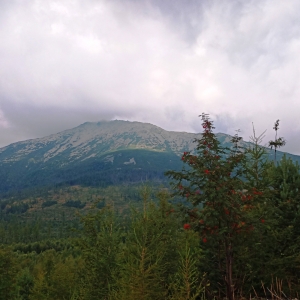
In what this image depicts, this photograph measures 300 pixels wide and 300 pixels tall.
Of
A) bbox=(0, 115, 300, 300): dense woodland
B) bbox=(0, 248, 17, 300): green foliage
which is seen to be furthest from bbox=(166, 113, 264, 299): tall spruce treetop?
bbox=(0, 248, 17, 300): green foliage

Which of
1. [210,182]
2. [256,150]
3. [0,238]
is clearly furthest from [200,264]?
[0,238]

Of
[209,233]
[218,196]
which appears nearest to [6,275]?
[209,233]

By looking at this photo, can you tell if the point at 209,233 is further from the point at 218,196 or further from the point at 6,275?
the point at 6,275

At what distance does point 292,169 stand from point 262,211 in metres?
4.54

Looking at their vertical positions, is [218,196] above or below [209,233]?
above

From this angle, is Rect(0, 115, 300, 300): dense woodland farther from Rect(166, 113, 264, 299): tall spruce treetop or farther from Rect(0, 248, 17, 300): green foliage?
Rect(0, 248, 17, 300): green foliage

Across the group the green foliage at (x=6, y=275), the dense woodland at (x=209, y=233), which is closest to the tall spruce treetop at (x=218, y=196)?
the dense woodland at (x=209, y=233)

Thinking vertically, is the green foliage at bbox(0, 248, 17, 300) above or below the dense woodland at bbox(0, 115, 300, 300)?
below

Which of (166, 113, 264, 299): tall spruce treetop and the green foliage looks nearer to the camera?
(166, 113, 264, 299): tall spruce treetop

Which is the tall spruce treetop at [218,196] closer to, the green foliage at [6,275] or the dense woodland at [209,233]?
the dense woodland at [209,233]

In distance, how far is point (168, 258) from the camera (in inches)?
513

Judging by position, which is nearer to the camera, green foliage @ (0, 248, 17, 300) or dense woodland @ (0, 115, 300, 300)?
dense woodland @ (0, 115, 300, 300)

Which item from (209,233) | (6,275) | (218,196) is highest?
(218,196)

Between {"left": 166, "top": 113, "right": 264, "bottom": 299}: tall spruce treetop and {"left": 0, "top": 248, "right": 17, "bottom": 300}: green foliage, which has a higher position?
{"left": 166, "top": 113, "right": 264, "bottom": 299}: tall spruce treetop
